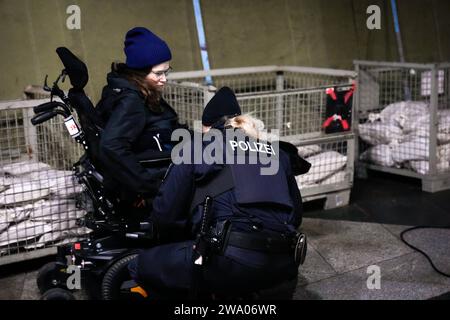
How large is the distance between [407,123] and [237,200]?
3.90 meters

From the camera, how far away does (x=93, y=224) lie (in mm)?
3564

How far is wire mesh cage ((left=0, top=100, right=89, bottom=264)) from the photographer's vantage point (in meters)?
4.11

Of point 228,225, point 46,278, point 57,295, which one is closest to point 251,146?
point 228,225

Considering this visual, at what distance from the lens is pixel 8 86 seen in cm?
544

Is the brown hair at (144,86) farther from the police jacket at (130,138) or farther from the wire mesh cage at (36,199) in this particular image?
the wire mesh cage at (36,199)

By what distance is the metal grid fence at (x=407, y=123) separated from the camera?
6.01 meters

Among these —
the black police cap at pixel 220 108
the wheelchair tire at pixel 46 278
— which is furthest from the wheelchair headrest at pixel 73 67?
the wheelchair tire at pixel 46 278

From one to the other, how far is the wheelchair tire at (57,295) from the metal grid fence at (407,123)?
13.0 feet

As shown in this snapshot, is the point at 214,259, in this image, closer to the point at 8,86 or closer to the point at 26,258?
the point at 26,258

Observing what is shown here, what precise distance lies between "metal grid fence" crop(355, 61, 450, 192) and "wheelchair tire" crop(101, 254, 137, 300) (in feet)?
12.3

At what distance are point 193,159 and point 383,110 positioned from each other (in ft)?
13.3

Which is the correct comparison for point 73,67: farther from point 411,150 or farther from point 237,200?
point 411,150

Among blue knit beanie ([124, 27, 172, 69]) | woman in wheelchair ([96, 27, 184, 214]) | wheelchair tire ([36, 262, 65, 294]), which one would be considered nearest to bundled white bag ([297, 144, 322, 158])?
woman in wheelchair ([96, 27, 184, 214])
